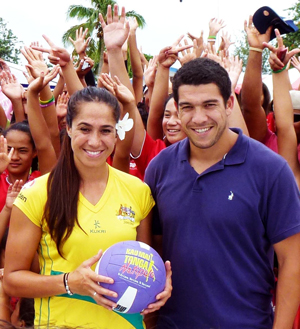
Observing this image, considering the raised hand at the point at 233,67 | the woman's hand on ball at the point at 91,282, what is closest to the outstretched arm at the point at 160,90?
the raised hand at the point at 233,67

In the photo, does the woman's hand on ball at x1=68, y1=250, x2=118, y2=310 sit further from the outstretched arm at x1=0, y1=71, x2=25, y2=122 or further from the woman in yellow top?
the outstretched arm at x1=0, y1=71, x2=25, y2=122

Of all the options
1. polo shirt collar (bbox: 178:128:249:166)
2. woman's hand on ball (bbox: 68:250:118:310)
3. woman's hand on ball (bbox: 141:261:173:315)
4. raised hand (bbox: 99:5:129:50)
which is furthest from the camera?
raised hand (bbox: 99:5:129:50)

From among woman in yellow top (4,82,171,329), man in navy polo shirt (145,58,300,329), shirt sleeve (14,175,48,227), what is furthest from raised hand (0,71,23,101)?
man in navy polo shirt (145,58,300,329)

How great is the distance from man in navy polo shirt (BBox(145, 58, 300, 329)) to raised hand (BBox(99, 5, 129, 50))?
5.80 feet

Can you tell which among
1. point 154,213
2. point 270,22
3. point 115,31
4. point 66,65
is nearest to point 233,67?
point 270,22

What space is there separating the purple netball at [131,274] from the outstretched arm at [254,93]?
2.14 m

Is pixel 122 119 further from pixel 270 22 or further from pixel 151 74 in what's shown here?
pixel 151 74

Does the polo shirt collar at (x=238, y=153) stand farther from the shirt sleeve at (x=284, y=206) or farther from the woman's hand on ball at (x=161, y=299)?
the woman's hand on ball at (x=161, y=299)

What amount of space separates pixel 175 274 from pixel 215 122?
→ 0.92 meters

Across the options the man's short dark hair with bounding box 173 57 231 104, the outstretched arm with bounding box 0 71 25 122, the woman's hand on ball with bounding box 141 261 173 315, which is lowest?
the woman's hand on ball with bounding box 141 261 173 315

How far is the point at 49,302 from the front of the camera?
2.40 m

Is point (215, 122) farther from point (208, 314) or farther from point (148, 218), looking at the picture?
point (208, 314)

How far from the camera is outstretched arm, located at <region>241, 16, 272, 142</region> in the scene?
12.9 ft

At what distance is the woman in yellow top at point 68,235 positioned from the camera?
2342mm
